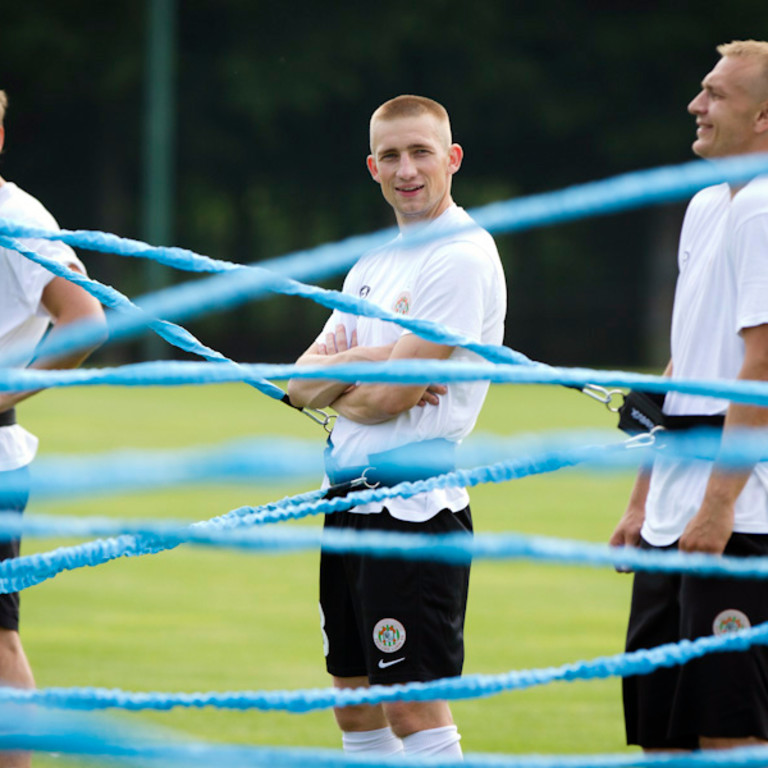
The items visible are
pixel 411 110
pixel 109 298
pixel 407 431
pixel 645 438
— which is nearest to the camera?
pixel 109 298

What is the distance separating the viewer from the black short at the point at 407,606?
3021 millimetres

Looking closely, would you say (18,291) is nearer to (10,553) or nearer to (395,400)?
(10,553)

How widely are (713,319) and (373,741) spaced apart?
1.24m

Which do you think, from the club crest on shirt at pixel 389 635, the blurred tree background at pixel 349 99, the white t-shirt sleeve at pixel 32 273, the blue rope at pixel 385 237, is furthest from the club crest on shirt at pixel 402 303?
the blurred tree background at pixel 349 99

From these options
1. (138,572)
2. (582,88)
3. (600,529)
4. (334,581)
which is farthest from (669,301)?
(334,581)

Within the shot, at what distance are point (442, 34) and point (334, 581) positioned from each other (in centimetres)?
2747

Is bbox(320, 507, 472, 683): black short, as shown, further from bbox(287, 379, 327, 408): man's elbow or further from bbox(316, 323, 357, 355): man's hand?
bbox(316, 323, 357, 355): man's hand

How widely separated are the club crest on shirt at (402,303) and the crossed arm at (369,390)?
77mm

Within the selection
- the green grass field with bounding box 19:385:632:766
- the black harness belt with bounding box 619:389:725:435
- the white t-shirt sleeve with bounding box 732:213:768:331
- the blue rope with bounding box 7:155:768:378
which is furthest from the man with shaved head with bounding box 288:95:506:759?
the blue rope with bounding box 7:155:768:378

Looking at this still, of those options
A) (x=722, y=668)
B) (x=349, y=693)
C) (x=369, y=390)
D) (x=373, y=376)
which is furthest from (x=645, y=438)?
(x=373, y=376)

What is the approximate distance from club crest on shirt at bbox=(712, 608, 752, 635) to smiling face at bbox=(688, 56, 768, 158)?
3.06ft

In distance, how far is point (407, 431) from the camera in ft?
10.1

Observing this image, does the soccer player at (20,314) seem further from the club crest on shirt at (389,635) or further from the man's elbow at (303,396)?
the club crest on shirt at (389,635)

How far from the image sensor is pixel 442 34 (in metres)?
29.5
